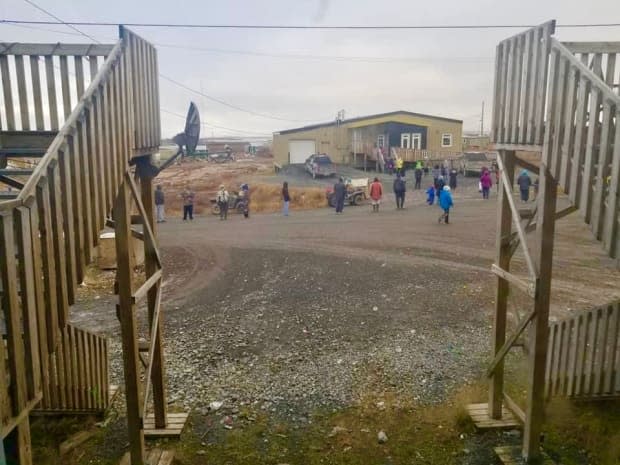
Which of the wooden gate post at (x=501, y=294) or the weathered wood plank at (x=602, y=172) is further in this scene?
the wooden gate post at (x=501, y=294)

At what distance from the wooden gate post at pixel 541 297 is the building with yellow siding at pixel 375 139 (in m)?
34.6

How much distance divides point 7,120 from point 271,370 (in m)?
4.92

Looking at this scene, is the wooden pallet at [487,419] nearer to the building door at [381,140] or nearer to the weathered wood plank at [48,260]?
the weathered wood plank at [48,260]

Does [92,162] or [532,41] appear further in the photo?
[532,41]

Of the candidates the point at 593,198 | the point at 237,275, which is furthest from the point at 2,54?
the point at 237,275

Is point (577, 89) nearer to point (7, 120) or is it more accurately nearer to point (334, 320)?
point (7, 120)

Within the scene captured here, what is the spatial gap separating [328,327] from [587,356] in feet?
14.4

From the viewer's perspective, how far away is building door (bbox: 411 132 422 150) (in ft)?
135

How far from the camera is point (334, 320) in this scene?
991cm

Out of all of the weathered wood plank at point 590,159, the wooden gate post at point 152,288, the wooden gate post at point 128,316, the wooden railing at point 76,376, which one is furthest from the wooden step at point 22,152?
the weathered wood plank at point 590,159

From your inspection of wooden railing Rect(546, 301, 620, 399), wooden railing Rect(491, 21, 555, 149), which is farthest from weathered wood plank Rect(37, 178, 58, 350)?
wooden railing Rect(546, 301, 620, 399)

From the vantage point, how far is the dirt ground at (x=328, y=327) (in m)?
6.23

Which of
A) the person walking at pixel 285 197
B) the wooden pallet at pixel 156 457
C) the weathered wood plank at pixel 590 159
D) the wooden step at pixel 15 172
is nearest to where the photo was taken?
the weathered wood plank at pixel 590 159

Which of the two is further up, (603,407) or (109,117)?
(109,117)
